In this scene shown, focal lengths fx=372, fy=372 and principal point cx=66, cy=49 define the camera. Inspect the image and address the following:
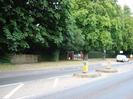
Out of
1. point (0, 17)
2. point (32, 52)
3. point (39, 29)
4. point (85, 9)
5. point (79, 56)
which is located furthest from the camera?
point (79, 56)

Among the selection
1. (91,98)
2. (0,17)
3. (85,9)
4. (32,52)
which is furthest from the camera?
(85,9)

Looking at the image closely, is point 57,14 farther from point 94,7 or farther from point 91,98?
point 91,98

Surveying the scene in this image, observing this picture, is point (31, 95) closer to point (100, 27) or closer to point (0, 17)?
point (0, 17)

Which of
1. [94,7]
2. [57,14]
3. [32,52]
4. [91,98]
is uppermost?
[94,7]

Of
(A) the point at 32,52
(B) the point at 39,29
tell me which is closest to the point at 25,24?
(B) the point at 39,29

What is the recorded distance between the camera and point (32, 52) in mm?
48656

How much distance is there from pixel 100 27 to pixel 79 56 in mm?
10969

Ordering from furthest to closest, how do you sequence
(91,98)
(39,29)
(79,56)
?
1. (79,56)
2. (39,29)
3. (91,98)

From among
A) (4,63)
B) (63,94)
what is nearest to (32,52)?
(4,63)

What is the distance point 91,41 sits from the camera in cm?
6197

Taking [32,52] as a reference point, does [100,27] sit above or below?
above

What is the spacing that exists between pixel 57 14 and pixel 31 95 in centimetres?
2833

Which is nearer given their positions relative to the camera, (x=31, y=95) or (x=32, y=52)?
(x=31, y=95)

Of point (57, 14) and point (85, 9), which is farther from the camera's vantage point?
point (85, 9)
